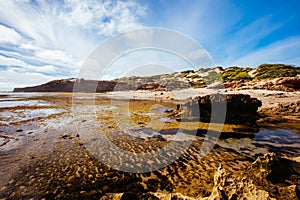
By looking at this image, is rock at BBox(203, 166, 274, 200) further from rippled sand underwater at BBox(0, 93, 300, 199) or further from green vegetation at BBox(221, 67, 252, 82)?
green vegetation at BBox(221, 67, 252, 82)

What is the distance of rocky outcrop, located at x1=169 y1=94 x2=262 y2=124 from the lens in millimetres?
12055

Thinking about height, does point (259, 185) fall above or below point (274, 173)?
below

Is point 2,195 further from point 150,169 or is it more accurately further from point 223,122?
point 223,122

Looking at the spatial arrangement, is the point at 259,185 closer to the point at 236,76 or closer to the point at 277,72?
A: the point at 277,72

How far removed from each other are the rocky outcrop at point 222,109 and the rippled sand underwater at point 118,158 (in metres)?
1.87

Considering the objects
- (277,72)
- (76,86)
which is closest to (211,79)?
(277,72)

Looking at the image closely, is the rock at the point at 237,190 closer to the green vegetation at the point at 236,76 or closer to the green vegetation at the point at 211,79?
the green vegetation at the point at 236,76

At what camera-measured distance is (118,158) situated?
20.3 feet

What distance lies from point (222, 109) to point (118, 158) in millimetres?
9229

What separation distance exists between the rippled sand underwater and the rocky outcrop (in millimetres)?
1872

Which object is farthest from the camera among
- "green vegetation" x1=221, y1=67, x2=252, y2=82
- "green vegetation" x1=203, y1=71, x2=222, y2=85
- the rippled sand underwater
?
A: "green vegetation" x1=203, y1=71, x2=222, y2=85

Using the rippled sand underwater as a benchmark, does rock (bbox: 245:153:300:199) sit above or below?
above

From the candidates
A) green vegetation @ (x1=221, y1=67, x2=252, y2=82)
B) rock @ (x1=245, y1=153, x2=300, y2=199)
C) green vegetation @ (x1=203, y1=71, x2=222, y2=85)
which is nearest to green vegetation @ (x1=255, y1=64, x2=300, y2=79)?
green vegetation @ (x1=221, y1=67, x2=252, y2=82)

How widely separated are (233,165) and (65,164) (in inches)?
237
